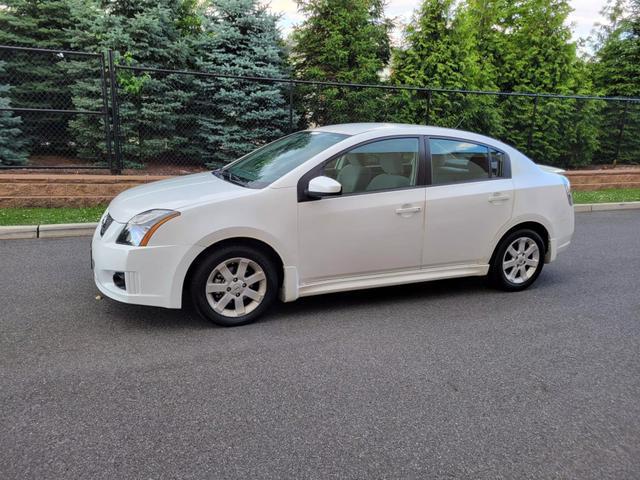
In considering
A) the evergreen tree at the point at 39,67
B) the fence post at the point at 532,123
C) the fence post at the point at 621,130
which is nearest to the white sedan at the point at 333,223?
the evergreen tree at the point at 39,67

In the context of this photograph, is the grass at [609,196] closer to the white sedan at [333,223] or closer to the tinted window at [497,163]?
the white sedan at [333,223]

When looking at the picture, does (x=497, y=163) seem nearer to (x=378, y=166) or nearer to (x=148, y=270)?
(x=378, y=166)

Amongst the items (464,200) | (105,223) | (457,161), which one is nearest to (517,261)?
(464,200)

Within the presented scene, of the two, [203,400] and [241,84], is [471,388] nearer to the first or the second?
[203,400]

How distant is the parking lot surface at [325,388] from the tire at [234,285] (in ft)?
0.50

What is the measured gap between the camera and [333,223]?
443 cm

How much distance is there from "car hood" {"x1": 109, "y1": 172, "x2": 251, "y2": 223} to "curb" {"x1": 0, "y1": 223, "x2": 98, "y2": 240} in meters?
2.85

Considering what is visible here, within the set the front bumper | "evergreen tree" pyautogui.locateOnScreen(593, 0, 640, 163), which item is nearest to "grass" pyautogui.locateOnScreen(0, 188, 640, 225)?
the front bumper

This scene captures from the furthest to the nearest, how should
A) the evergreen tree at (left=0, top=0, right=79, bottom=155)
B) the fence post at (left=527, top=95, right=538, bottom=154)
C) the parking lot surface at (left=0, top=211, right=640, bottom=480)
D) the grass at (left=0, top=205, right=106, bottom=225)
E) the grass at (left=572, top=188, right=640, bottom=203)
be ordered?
the fence post at (left=527, top=95, right=538, bottom=154) < the grass at (left=572, top=188, right=640, bottom=203) < the evergreen tree at (left=0, top=0, right=79, bottom=155) < the grass at (left=0, top=205, right=106, bottom=225) < the parking lot surface at (left=0, top=211, right=640, bottom=480)

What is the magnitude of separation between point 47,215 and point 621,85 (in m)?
16.5

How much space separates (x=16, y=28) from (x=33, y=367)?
9961 mm

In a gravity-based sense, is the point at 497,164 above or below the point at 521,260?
above

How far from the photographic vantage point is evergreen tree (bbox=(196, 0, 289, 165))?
10.2m

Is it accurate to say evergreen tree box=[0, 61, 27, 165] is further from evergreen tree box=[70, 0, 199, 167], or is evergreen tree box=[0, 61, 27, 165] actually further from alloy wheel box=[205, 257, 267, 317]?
alloy wheel box=[205, 257, 267, 317]
